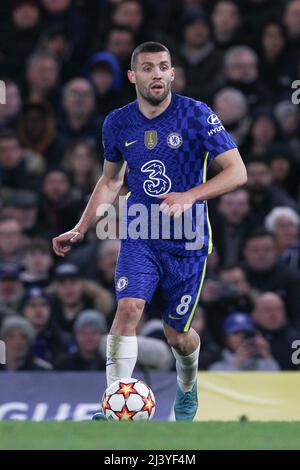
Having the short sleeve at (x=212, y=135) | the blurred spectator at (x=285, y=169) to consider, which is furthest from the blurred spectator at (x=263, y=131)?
the short sleeve at (x=212, y=135)

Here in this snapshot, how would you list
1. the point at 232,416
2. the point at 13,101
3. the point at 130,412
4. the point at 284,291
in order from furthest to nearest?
the point at 13,101
the point at 284,291
the point at 232,416
the point at 130,412

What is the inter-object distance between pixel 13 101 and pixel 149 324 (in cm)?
365

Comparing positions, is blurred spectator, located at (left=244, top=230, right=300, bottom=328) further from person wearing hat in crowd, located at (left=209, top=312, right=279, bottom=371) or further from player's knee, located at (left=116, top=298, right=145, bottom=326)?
player's knee, located at (left=116, top=298, right=145, bottom=326)

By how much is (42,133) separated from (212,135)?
242 inches

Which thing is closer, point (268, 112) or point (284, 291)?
point (284, 291)

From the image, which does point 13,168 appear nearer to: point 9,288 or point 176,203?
point 9,288

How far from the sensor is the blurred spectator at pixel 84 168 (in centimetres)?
1411

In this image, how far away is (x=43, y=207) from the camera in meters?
14.0

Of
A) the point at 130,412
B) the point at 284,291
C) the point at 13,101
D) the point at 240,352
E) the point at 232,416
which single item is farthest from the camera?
the point at 13,101

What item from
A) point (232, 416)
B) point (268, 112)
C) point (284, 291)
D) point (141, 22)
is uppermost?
point (141, 22)

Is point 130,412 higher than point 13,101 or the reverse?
the reverse

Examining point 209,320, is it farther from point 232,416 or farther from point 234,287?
point 232,416

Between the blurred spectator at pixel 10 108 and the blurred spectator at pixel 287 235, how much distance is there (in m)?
3.10

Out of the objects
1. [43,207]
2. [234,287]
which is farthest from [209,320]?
[43,207]
